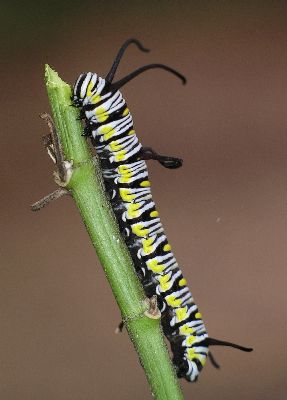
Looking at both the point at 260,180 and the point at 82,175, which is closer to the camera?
the point at 82,175

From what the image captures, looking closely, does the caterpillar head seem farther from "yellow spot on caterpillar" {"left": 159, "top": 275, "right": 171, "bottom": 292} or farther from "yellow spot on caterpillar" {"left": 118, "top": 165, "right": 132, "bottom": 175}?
"yellow spot on caterpillar" {"left": 159, "top": 275, "right": 171, "bottom": 292}

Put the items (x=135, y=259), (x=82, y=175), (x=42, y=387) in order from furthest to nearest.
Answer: (x=42, y=387) → (x=135, y=259) → (x=82, y=175)

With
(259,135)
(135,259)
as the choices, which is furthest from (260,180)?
(135,259)

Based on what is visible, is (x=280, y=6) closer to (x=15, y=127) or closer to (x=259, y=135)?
(x=259, y=135)

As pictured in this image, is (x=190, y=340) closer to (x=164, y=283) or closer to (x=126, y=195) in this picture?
(x=164, y=283)

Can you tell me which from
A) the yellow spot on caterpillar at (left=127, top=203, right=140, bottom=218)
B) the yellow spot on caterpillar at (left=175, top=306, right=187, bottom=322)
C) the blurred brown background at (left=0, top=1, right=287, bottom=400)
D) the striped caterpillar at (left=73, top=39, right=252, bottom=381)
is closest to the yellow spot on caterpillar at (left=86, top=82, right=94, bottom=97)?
the striped caterpillar at (left=73, top=39, right=252, bottom=381)

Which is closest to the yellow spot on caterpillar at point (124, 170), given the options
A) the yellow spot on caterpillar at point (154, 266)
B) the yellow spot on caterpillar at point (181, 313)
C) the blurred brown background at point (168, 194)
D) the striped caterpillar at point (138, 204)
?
the striped caterpillar at point (138, 204)

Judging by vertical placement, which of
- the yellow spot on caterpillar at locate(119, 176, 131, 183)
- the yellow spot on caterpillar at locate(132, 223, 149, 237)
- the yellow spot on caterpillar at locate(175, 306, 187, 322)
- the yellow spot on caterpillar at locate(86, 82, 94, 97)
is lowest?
the yellow spot on caterpillar at locate(175, 306, 187, 322)
